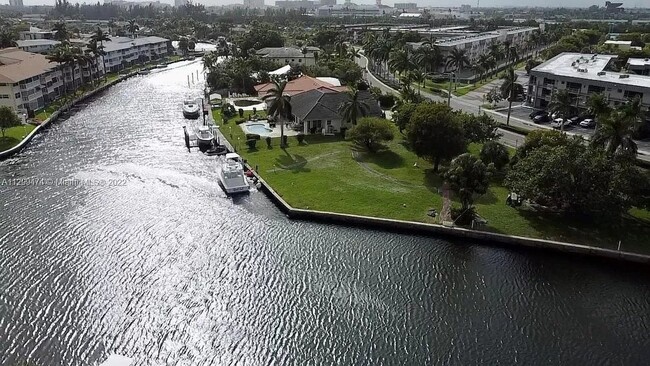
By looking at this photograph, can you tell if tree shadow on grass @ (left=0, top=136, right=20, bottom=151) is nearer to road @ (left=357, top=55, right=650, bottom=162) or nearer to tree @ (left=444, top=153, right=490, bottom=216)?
tree @ (left=444, top=153, right=490, bottom=216)

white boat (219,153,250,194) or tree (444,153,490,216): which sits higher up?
tree (444,153,490,216)

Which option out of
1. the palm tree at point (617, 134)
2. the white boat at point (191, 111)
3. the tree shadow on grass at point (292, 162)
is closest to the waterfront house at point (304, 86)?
the white boat at point (191, 111)

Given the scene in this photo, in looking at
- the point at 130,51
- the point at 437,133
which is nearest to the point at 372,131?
the point at 437,133

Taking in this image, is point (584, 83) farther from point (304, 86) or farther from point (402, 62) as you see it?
point (304, 86)

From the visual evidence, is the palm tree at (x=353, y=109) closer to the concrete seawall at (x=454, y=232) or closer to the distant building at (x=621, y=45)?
the concrete seawall at (x=454, y=232)

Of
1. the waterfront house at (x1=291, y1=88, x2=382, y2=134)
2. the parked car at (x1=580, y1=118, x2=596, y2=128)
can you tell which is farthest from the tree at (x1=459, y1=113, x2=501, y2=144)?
the parked car at (x1=580, y1=118, x2=596, y2=128)

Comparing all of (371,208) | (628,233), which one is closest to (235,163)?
(371,208)

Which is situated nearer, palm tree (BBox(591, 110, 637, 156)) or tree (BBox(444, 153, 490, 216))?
tree (BBox(444, 153, 490, 216))

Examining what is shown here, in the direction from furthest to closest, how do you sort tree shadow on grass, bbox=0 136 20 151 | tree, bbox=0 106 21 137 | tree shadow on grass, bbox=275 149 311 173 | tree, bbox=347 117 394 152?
tree, bbox=0 106 21 137 → tree shadow on grass, bbox=0 136 20 151 → tree, bbox=347 117 394 152 → tree shadow on grass, bbox=275 149 311 173
